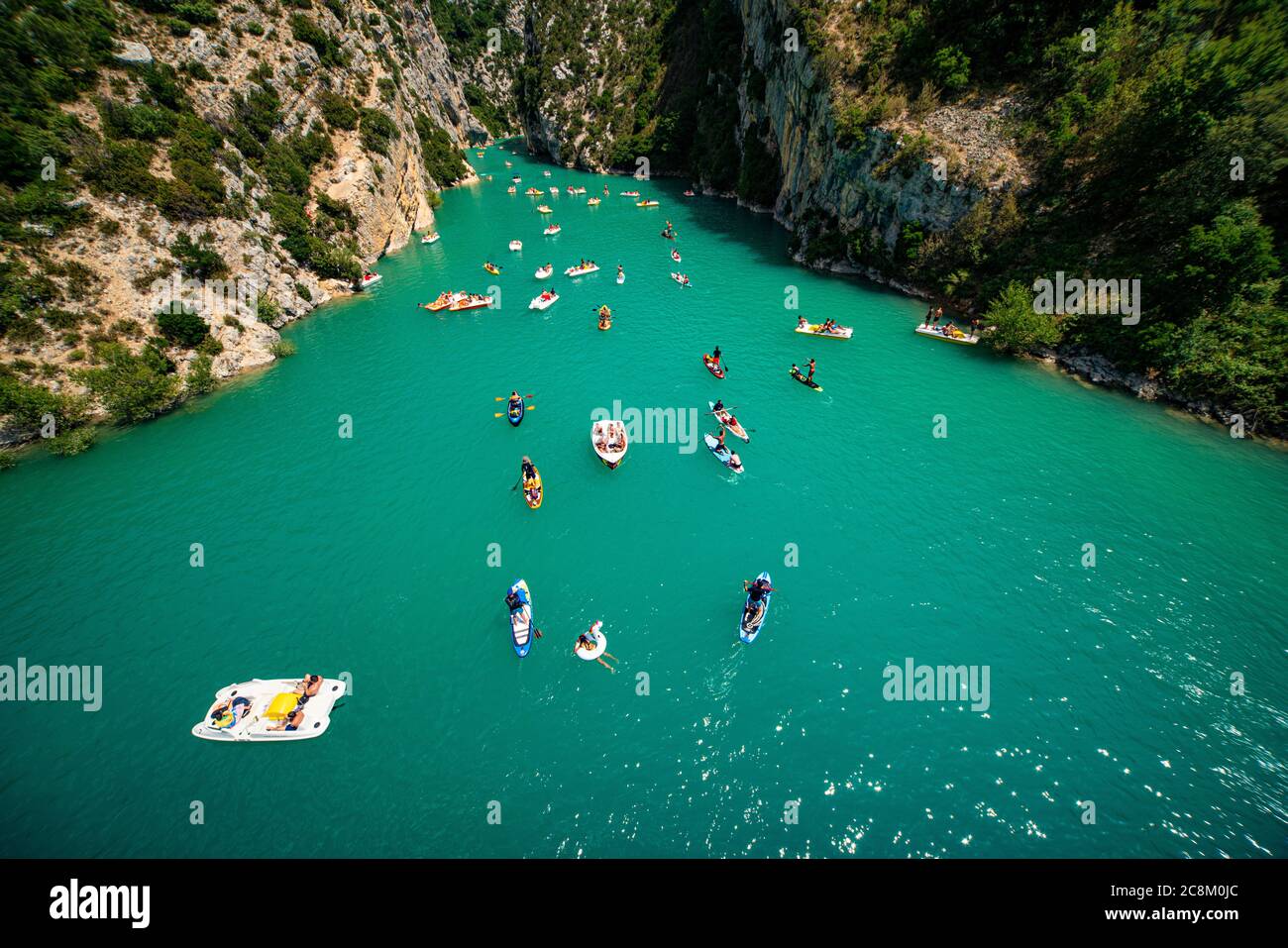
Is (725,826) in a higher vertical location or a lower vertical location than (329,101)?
lower

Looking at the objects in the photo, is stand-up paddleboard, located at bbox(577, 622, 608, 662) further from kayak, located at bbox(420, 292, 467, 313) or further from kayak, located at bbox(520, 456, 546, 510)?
kayak, located at bbox(420, 292, 467, 313)

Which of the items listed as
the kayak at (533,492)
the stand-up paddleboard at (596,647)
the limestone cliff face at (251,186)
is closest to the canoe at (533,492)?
the kayak at (533,492)

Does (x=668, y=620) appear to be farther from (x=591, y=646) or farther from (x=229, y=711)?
(x=229, y=711)

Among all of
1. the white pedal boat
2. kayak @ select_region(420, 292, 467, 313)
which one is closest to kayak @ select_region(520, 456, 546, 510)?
the white pedal boat
